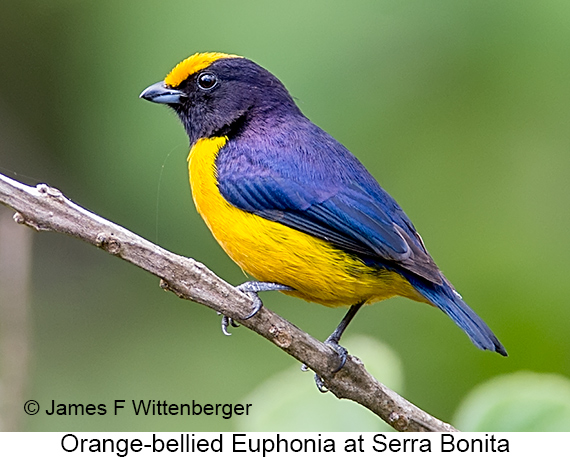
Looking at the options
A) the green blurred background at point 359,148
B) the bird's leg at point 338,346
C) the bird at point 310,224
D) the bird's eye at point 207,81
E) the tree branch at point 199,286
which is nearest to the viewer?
the tree branch at point 199,286

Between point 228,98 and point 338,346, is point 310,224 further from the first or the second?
point 228,98

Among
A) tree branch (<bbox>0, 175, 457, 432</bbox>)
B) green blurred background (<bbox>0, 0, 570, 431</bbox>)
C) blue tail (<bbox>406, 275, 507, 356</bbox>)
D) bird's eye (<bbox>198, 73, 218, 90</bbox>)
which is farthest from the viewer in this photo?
bird's eye (<bbox>198, 73, 218, 90</bbox>)

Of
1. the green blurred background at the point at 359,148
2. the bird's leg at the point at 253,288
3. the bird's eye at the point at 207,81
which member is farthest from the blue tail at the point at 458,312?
the bird's eye at the point at 207,81

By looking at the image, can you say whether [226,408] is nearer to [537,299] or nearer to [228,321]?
[228,321]

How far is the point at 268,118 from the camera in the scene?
406 cm

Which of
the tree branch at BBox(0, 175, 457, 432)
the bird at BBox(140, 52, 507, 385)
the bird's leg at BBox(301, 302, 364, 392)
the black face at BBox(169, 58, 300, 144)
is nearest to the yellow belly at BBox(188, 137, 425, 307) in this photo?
the bird at BBox(140, 52, 507, 385)

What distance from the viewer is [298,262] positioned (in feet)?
11.2

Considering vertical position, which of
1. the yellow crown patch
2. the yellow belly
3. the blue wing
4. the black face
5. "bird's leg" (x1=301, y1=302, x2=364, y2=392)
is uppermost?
the yellow crown patch

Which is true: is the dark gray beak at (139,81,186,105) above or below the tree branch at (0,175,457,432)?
above

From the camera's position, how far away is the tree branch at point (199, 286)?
2.61 metres

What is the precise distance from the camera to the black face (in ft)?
13.4

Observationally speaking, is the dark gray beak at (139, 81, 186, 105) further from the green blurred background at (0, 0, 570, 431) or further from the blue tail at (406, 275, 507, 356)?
the blue tail at (406, 275, 507, 356)

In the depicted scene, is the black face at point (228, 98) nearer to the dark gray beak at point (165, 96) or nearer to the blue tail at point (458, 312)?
the dark gray beak at point (165, 96)

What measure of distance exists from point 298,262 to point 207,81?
1.21 metres
